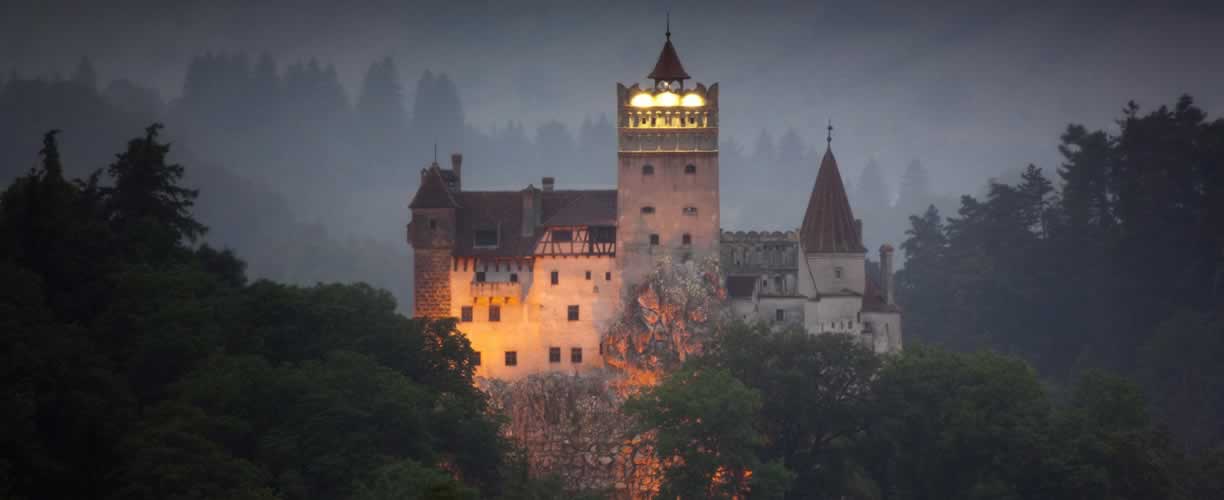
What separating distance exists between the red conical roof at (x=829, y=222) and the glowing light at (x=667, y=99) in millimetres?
7926

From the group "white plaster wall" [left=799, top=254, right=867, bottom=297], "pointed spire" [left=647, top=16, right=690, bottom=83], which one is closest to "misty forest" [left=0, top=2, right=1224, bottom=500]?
"white plaster wall" [left=799, top=254, right=867, bottom=297]

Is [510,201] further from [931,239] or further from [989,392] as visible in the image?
[931,239]

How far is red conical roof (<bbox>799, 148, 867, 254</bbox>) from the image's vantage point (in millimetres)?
77875

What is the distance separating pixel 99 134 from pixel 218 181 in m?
14.7

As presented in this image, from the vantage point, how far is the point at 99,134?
134875 mm

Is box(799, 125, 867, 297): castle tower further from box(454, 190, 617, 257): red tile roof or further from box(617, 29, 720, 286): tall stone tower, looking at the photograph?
box(454, 190, 617, 257): red tile roof

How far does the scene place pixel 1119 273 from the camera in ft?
336

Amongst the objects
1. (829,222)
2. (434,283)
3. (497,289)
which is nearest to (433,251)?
(434,283)

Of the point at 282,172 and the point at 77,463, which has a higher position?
the point at 282,172

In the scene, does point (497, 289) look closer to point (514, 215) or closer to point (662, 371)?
point (514, 215)

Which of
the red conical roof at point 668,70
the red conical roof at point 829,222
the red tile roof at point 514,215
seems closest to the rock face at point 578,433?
the red tile roof at point 514,215

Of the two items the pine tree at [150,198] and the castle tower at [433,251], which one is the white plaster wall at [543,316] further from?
the pine tree at [150,198]

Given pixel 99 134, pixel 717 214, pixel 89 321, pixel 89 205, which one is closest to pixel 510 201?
pixel 717 214

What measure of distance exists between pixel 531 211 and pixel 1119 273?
44173 mm
